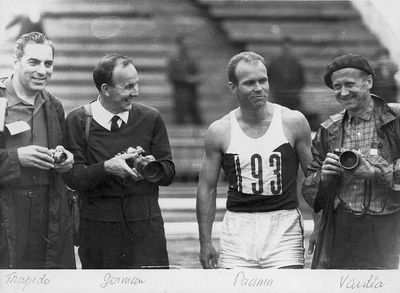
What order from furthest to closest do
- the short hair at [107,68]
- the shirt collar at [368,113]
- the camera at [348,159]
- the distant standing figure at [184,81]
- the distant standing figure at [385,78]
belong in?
the distant standing figure at [184,81] < the distant standing figure at [385,78] < the short hair at [107,68] < the shirt collar at [368,113] < the camera at [348,159]

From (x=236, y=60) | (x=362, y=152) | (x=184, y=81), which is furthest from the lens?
(x=184, y=81)

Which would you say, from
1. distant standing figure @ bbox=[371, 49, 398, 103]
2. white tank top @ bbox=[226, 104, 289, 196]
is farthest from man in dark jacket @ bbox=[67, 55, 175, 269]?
distant standing figure @ bbox=[371, 49, 398, 103]

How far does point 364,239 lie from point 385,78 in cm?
79

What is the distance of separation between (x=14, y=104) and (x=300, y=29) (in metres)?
1.36

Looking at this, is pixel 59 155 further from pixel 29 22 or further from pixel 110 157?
pixel 29 22

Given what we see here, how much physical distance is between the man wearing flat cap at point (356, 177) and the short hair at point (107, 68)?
90cm

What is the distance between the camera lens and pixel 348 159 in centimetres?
245

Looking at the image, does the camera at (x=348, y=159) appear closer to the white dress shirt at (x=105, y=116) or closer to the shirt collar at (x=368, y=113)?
the shirt collar at (x=368, y=113)

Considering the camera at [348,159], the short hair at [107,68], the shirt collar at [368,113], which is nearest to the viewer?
the camera at [348,159]

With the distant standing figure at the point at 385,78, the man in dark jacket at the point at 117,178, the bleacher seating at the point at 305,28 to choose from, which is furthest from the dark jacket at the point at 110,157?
the distant standing figure at the point at 385,78

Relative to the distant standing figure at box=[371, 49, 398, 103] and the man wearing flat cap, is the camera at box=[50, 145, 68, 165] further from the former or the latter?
the distant standing figure at box=[371, 49, 398, 103]

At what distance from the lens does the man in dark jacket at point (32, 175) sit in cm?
258

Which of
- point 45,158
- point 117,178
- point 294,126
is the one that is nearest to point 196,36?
point 294,126

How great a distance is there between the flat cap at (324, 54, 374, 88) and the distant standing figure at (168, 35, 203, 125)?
0.65 m
